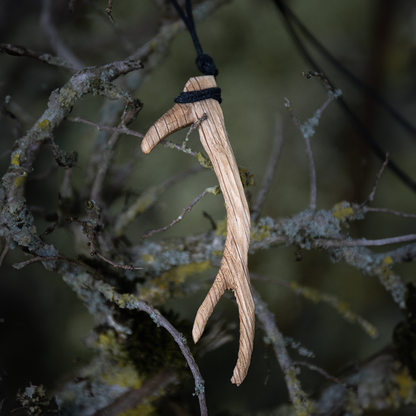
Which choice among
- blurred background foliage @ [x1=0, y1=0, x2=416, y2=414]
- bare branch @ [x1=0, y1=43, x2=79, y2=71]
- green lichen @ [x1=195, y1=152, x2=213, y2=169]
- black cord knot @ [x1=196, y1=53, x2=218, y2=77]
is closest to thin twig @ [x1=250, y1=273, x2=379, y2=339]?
blurred background foliage @ [x1=0, y1=0, x2=416, y2=414]

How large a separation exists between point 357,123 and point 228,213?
34cm

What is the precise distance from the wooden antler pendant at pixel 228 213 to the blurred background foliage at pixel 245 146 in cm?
11

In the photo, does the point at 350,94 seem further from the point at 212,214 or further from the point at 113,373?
the point at 113,373

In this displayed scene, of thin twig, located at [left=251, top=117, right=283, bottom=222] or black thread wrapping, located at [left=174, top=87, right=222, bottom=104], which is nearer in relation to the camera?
black thread wrapping, located at [left=174, top=87, right=222, bottom=104]

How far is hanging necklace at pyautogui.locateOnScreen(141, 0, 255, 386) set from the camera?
42 cm

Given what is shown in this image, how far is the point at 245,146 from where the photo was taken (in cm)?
57

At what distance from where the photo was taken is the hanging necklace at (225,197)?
1.38 ft

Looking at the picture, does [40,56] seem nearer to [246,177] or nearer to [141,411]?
[246,177]

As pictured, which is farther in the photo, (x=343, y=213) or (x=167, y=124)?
(x=343, y=213)

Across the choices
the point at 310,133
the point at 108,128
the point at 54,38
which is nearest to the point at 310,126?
the point at 310,133

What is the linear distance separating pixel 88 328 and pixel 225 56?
0.52 metres

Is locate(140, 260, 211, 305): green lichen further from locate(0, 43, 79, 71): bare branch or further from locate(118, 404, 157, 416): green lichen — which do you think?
locate(0, 43, 79, 71): bare branch

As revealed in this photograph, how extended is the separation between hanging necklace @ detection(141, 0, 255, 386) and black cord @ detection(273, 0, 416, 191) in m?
0.22

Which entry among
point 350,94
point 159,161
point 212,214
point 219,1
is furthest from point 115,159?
point 350,94
